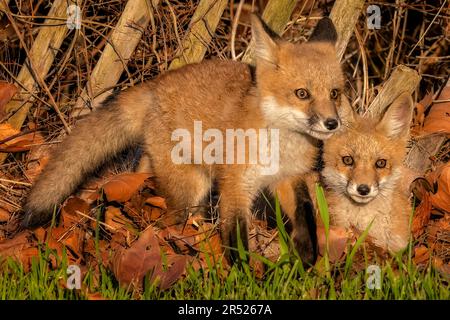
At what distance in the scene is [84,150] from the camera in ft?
15.2

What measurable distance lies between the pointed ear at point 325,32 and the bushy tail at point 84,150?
1.15m

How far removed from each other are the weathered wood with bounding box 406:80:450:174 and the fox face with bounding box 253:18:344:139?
0.89 m

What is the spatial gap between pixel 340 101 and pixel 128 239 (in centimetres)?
141

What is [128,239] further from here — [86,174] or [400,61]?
[400,61]

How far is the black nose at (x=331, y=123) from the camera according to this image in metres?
3.98

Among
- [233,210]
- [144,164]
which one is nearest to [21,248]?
[144,164]

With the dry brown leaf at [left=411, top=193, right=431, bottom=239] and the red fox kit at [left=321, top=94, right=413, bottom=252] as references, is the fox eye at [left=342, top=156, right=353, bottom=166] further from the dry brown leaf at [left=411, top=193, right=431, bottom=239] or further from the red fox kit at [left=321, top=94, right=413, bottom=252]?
the dry brown leaf at [left=411, top=193, right=431, bottom=239]

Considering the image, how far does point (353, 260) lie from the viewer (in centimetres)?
404

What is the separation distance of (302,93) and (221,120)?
0.51 meters

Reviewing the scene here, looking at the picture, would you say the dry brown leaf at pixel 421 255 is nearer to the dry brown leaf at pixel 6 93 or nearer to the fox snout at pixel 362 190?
the fox snout at pixel 362 190

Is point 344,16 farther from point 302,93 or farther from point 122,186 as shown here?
point 122,186

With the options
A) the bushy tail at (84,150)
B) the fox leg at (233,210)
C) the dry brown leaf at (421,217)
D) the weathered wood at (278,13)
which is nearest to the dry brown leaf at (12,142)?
the bushy tail at (84,150)

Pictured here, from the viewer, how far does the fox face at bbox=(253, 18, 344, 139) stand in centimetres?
411

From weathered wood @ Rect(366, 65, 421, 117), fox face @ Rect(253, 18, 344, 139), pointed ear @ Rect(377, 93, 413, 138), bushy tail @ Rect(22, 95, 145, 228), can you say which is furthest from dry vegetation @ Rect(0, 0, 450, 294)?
fox face @ Rect(253, 18, 344, 139)
